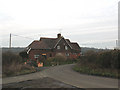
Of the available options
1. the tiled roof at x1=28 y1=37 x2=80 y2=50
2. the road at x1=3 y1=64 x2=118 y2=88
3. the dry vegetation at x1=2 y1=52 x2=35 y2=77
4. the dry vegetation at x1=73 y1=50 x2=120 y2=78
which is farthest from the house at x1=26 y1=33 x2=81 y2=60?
the road at x1=3 y1=64 x2=118 y2=88

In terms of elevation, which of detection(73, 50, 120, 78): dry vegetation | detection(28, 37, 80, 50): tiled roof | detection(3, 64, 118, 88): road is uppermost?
detection(28, 37, 80, 50): tiled roof

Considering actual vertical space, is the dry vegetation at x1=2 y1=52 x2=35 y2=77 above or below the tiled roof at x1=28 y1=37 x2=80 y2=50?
below

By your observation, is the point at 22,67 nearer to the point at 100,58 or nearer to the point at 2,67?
the point at 2,67

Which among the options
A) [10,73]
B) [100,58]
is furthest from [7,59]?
[100,58]

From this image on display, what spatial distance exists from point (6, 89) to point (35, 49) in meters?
27.1

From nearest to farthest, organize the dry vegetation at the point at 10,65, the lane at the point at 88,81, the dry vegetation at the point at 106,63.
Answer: the lane at the point at 88,81 → the dry vegetation at the point at 106,63 → the dry vegetation at the point at 10,65

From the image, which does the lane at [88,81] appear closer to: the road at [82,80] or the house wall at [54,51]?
the road at [82,80]

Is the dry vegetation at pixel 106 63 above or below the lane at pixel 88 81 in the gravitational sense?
above

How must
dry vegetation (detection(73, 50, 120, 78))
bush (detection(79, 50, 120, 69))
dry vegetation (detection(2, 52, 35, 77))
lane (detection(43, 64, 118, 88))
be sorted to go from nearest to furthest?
lane (detection(43, 64, 118, 88)) < dry vegetation (detection(73, 50, 120, 78)) < bush (detection(79, 50, 120, 69)) < dry vegetation (detection(2, 52, 35, 77))

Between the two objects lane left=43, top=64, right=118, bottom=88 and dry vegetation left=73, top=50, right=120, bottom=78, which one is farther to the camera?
dry vegetation left=73, top=50, right=120, bottom=78

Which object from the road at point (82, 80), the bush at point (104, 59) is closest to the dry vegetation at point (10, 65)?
the road at point (82, 80)

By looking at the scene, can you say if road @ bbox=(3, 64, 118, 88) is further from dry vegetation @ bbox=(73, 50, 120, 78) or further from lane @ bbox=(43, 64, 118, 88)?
dry vegetation @ bbox=(73, 50, 120, 78)

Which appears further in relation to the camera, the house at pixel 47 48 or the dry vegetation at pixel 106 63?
the house at pixel 47 48

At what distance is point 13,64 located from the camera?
16.5 m
